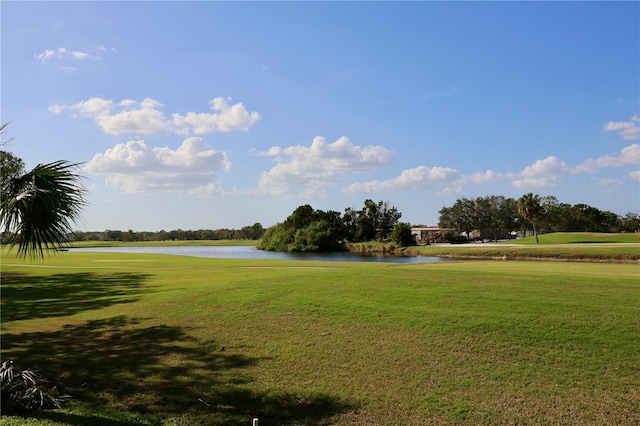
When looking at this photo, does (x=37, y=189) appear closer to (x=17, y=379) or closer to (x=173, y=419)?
(x=17, y=379)

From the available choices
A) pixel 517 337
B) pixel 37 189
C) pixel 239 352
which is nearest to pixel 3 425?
pixel 37 189

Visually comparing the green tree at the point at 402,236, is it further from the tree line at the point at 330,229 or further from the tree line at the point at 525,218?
the tree line at the point at 525,218

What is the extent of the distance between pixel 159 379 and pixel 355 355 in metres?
4.27

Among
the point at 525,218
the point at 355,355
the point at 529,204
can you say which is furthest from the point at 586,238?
the point at 355,355

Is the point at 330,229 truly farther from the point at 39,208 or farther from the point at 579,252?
the point at 39,208

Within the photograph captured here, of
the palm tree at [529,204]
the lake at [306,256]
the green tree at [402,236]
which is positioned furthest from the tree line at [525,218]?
the lake at [306,256]

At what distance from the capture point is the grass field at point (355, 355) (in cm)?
769

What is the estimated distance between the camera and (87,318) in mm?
14945

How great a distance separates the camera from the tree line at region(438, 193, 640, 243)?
118938 mm

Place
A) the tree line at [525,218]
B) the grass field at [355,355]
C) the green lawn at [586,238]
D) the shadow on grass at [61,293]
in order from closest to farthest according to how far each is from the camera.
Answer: the grass field at [355,355] < the shadow on grass at [61,293] < the green lawn at [586,238] < the tree line at [525,218]

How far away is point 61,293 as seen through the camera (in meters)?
21.4

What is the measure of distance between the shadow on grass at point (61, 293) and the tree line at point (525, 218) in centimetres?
9551

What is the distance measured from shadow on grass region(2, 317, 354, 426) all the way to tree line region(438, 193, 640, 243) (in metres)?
103

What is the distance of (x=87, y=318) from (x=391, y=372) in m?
11.2
